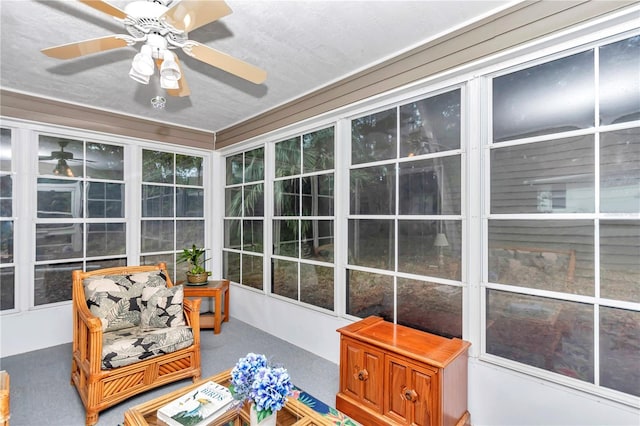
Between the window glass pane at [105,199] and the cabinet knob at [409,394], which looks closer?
the cabinet knob at [409,394]

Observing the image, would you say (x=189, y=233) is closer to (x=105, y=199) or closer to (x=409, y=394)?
(x=105, y=199)

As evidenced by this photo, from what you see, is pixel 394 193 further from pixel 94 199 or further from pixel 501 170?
pixel 94 199

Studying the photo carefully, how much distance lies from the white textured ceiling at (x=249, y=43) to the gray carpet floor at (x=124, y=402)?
2156 millimetres

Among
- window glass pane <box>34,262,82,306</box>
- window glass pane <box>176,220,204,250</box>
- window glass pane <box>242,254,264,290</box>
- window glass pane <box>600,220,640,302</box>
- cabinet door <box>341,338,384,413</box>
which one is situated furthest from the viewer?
window glass pane <box>176,220,204,250</box>

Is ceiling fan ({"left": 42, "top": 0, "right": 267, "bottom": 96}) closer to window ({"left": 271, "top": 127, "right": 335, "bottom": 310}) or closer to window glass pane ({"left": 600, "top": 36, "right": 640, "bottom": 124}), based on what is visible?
window ({"left": 271, "top": 127, "right": 335, "bottom": 310})

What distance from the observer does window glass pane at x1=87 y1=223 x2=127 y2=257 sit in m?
3.68

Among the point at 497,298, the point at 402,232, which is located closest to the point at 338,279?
the point at 402,232

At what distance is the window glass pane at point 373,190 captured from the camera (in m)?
2.58

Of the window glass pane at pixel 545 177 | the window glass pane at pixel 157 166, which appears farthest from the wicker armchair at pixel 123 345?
the window glass pane at pixel 545 177

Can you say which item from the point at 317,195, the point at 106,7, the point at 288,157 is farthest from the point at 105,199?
the point at 106,7

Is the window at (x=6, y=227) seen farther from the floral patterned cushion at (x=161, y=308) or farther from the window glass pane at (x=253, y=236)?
the window glass pane at (x=253, y=236)

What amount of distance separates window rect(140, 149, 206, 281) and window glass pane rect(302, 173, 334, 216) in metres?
2.03

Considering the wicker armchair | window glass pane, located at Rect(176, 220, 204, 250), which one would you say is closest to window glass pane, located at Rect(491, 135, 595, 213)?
the wicker armchair

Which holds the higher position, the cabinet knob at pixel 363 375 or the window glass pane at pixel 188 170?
the window glass pane at pixel 188 170
